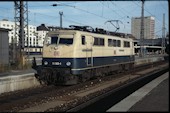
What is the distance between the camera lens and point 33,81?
746 inches

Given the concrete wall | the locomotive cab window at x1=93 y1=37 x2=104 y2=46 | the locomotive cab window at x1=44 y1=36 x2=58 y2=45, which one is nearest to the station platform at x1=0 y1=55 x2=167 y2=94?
the concrete wall

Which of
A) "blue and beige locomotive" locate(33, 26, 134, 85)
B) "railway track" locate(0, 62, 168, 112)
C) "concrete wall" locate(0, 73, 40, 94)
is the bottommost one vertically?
"railway track" locate(0, 62, 168, 112)

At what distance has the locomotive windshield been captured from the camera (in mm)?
18922

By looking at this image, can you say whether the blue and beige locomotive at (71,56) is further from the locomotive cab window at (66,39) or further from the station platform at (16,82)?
the station platform at (16,82)

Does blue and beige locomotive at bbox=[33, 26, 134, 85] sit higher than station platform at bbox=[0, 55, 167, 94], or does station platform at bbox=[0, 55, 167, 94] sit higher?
blue and beige locomotive at bbox=[33, 26, 134, 85]

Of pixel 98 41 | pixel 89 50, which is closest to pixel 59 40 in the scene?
pixel 89 50

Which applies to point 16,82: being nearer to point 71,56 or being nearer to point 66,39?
point 71,56

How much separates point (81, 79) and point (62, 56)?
2.00m

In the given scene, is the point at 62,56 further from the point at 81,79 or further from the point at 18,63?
the point at 18,63

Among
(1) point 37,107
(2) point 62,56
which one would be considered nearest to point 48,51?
(2) point 62,56

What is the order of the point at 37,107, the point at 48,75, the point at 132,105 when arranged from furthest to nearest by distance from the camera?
the point at 48,75 < the point at 37,107 < the point at 132,105

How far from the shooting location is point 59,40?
19203 mm

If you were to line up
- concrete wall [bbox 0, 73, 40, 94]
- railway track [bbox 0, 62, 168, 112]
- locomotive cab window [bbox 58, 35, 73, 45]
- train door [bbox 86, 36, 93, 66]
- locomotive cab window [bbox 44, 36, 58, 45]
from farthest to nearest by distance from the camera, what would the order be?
train door [bbox 86, 36, 93, 66]
locomotive cab window [bbox 44, 36, 58, 45]
locomotive cab window [bbox 58, 35, 73, 45]
concrete wall [bbox 0, 73, 40, 94]
railway track [bbox 0, 62, 168, 112]

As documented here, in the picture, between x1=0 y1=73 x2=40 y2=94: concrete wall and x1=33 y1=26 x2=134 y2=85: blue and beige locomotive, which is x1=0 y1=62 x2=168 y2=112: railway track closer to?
x1=0 y1=73 x2=40 y2=94: concrete wall
